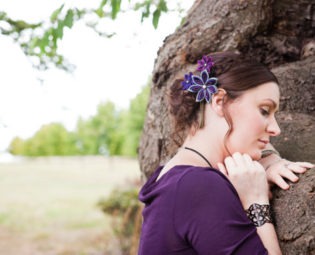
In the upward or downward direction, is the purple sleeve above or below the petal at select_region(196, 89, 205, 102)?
below

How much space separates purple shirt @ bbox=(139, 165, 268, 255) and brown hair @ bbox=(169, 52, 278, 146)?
0.32 meters

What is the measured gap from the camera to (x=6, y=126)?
22.8ft

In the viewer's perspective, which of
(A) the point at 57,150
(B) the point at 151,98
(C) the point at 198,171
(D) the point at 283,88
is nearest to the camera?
(C) the point at 198,171

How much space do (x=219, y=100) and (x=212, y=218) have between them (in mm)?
586

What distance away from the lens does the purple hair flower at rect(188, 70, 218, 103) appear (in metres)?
2.59

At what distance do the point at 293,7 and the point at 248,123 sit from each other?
1629mm

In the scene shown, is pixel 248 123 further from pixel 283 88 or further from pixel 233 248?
pixel 283 88

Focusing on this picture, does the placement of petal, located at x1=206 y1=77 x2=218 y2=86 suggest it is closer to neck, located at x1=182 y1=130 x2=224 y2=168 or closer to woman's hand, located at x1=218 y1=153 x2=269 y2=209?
neck, located at x1=182 y1=130 x2=224 y2=168

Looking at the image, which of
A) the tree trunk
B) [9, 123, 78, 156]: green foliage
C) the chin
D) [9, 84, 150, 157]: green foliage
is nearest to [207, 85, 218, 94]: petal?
the chin

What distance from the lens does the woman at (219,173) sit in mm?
2252

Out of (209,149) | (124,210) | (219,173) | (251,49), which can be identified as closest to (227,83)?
(209,149)

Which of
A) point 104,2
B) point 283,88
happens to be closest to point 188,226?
point 283,88

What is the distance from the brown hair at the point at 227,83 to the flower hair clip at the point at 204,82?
0.03 meters

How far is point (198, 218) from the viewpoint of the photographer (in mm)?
2260
